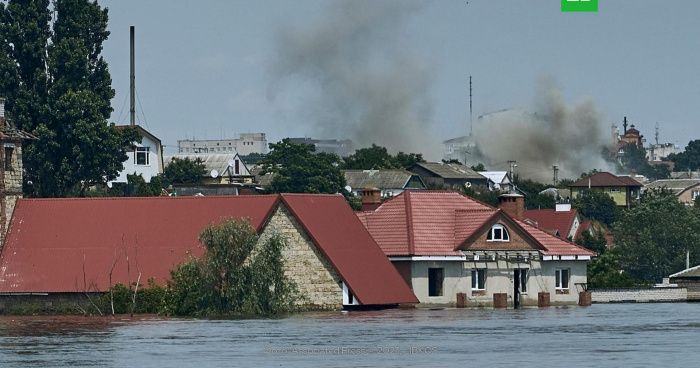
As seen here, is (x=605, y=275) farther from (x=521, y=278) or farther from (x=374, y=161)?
(x=374, y=161)

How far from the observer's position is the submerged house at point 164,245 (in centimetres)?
8306

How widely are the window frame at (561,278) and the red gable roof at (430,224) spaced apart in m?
1.18

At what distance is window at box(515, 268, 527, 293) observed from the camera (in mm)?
94688

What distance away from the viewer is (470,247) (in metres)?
92.4

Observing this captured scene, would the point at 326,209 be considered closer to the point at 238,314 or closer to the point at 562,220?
the point at 238,314

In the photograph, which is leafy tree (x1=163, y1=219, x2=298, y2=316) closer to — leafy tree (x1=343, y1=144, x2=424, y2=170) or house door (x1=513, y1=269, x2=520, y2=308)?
house door (x1=513, y1=269, x2=520, y2=308)

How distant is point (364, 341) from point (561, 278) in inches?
1546

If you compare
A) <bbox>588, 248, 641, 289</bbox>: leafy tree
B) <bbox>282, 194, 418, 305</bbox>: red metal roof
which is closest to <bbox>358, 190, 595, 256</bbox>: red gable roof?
<bbox>282, 194, 418, 305</bbox>: red metal roof

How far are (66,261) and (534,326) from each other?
25.7m

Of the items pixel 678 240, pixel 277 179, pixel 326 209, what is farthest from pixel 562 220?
pixel 326 209

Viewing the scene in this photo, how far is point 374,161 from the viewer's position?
194 m

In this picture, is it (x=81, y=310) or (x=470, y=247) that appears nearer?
(x=81, y=310)

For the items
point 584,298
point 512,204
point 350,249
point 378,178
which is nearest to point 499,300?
point 584,298

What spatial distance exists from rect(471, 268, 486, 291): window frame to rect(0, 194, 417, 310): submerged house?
6.46 meters
